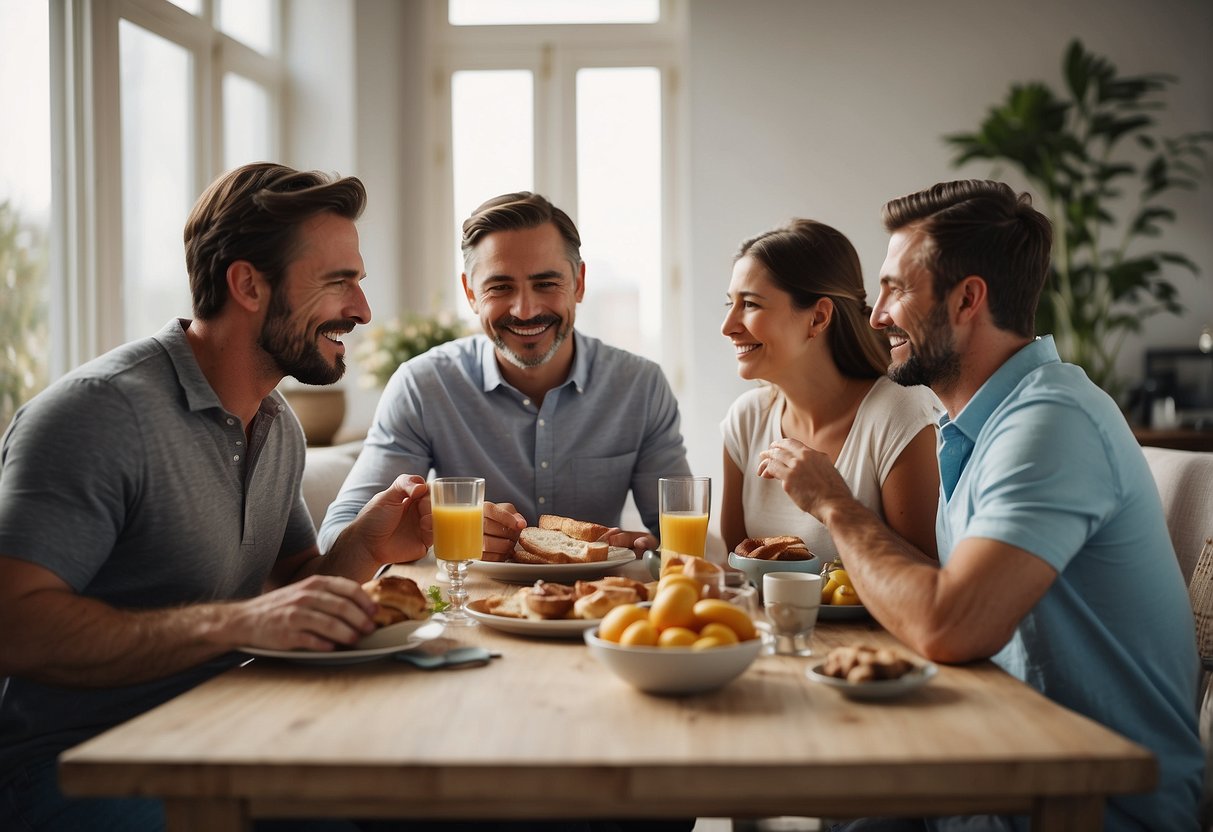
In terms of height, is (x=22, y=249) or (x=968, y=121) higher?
(x=968, y=121)

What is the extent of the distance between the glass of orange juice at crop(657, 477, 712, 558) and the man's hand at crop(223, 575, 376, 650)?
2.05ft

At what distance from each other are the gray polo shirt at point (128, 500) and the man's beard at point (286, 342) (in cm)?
11

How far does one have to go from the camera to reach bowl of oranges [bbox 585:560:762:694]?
1.16 metres

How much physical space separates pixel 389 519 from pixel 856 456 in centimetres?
98

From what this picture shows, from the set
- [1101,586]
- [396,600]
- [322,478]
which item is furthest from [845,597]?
[322,478]

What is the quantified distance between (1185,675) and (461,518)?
107 centimetres

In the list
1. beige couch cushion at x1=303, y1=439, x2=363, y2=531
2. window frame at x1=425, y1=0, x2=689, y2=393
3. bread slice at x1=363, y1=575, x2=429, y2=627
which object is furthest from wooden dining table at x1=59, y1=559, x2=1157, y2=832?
window frame at x1=425, y1=0, x2=689, y2=393

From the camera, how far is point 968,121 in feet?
17.9

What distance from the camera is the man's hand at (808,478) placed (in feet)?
5.36

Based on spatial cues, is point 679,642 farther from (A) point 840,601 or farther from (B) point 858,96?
(B) point 858,96

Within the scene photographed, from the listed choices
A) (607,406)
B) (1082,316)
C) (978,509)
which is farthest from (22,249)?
(1082,316)

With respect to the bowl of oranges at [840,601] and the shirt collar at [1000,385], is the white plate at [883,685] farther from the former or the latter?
the shirt collar at [1000,385]

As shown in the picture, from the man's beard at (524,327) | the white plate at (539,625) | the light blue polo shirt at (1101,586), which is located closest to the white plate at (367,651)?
the white plate at (539,625)

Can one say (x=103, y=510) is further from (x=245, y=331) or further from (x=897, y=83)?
(x=897, y=83)
